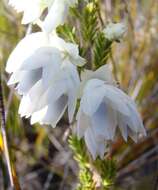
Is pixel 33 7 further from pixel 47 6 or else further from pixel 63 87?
pixel 63 87

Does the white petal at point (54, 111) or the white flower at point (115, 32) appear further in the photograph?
the white flower at point (115, 32)

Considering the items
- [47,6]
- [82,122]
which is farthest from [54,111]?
[47,6]

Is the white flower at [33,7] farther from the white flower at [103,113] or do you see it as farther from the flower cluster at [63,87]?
the white flower at [103,113]

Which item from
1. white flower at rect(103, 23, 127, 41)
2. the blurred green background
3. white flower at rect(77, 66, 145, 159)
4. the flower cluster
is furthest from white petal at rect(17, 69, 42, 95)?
the blurred green background

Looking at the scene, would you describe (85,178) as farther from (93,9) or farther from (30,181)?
(30,181)

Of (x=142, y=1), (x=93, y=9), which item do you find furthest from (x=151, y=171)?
(x=93, y=9)

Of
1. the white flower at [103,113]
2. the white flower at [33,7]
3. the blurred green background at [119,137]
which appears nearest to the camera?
the white flower at [103,113]

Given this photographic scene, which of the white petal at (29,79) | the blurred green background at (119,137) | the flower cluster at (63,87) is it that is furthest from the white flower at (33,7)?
the blurred green background at (119,137)
